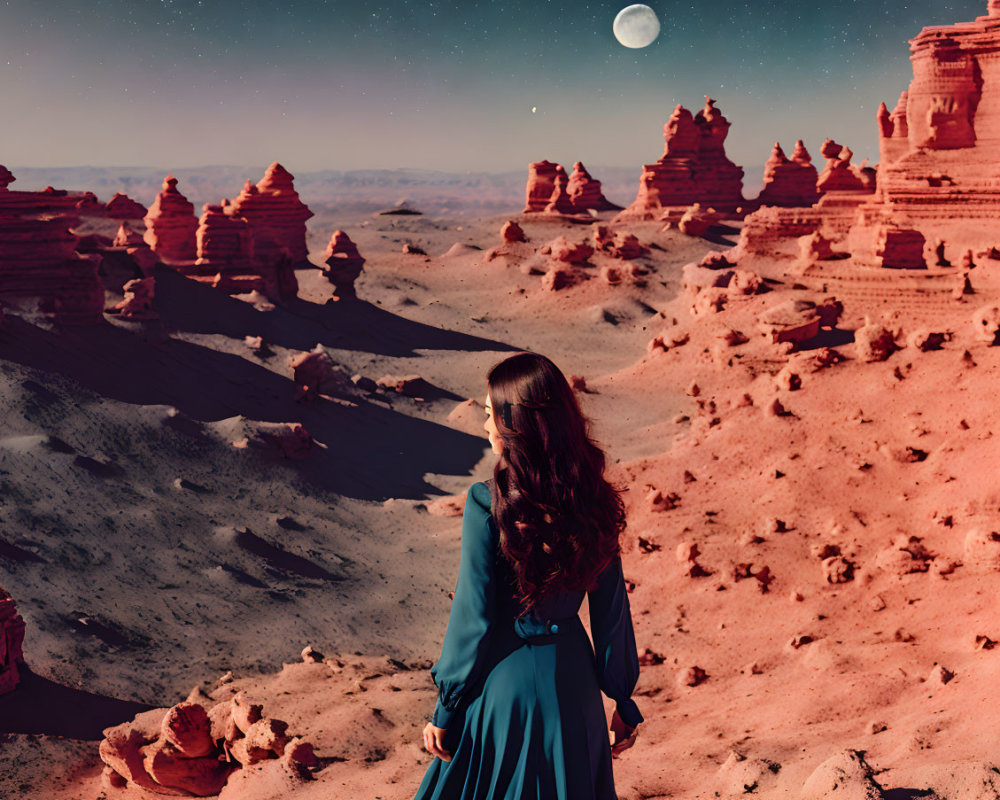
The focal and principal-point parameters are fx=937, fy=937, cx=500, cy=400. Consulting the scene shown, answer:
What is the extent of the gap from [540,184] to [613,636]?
164 ft

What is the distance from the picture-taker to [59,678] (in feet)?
34.3

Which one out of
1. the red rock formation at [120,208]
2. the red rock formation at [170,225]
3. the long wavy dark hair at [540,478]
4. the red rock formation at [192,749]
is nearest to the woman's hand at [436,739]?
the long wavy dark hair at [540,478]

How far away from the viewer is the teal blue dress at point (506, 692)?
331 cm

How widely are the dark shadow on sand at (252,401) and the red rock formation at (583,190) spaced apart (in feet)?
103

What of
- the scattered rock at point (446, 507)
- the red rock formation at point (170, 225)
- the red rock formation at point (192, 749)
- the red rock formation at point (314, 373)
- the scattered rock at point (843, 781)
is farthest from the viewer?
the red rock formation at point (170, 225)

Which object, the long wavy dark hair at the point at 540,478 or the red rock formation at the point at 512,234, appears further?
the red rock formation at the point at 512,234

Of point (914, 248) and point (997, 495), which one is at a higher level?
point (914, 248)

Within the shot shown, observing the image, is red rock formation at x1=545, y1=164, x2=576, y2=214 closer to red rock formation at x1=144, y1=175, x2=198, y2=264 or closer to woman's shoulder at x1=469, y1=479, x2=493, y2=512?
red rock formation at x1=144, y1=175, x2=198, y2=264

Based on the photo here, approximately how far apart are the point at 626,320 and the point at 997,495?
72.7 feet

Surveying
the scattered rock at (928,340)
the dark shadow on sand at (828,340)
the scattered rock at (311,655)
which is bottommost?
the scattered rock at (311,655)

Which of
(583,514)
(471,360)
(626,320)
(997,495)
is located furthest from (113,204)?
(583,514)

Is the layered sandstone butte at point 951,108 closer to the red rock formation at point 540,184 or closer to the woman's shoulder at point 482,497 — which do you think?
the red rock formation at point 540,184

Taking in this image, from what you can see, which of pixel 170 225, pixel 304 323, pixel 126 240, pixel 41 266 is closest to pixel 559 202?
pixel 170 225

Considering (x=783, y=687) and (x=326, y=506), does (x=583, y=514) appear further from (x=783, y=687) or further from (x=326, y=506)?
(x=326, y=506)
